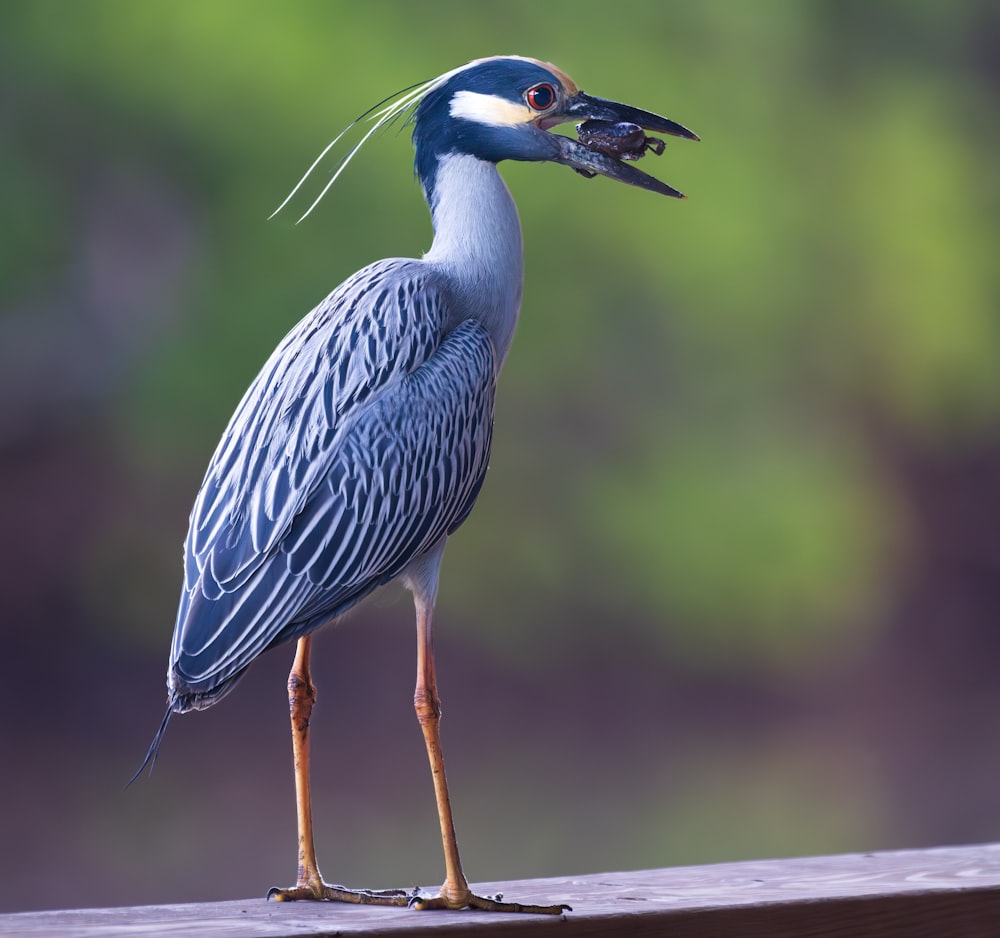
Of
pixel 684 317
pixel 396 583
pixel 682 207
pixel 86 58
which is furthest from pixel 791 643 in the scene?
pixel 396 583

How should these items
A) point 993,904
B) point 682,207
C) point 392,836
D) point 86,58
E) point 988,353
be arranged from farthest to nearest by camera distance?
point 988,353
point 682,207
point 86,58
point 392,836
point 993,904

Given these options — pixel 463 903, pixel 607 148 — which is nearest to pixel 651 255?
pixel 607 148

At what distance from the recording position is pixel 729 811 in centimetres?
461

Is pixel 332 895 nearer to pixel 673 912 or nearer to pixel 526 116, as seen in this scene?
pixel 673 912

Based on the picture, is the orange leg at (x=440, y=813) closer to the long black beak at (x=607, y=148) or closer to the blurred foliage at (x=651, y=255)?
the long black beak at (x=607, y=148)

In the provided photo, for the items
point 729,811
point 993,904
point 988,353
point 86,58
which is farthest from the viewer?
point 988,353

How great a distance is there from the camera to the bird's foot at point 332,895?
1.40m

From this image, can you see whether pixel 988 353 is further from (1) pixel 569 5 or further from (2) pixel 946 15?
(1) pixel 569 5

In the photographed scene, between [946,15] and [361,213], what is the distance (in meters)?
3.21

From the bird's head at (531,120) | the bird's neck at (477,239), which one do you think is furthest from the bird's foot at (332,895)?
the bird's head at (531,120)

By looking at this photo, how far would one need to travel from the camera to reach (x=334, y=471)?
1491mm

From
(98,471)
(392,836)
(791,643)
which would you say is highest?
(98,471)

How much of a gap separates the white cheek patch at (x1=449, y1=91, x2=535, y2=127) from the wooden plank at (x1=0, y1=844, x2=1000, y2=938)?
2.66 feet

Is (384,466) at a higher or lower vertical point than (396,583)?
higher
